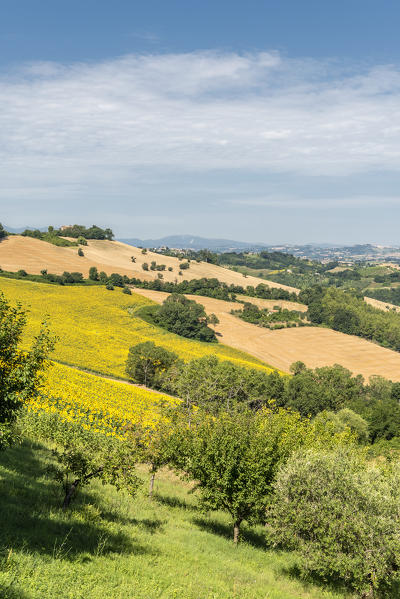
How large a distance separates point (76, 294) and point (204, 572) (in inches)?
4679

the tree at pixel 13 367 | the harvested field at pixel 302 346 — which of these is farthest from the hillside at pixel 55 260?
the tree at pixel 13 367

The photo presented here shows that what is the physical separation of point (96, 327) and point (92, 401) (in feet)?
186

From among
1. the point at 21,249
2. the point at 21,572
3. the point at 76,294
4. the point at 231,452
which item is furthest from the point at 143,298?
the point at 21,572

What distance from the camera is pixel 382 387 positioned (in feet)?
343

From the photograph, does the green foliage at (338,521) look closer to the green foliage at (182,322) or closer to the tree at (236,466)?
the tree at (236,466)

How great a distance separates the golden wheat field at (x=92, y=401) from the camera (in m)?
39.1

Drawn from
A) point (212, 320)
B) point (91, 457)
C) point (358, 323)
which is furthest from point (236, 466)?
point (358, 323)

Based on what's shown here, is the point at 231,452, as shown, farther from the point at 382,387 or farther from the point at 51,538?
the point at 382,387

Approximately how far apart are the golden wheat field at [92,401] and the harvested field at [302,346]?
6811 cm

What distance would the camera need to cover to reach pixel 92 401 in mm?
48469

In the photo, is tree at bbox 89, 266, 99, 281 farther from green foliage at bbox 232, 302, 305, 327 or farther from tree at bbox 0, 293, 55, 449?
tree at bbox 0, 293, 55, 449

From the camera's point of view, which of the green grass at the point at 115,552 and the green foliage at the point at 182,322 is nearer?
the green grass at the point at 115,552

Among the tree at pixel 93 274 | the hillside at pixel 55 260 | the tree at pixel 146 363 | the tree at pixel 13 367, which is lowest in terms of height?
the tree at pixel 146 363

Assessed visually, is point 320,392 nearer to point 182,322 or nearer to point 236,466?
point 182,322
